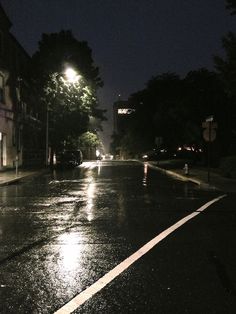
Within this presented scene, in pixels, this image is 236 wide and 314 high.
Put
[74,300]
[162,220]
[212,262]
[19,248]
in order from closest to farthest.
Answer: [74,300], [212,262], [19,248], [162,220]

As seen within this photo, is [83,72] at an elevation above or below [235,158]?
above

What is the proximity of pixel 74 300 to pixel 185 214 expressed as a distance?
26.5 ft

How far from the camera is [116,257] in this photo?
8.35 meters

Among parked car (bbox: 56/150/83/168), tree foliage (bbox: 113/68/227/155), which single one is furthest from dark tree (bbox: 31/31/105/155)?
tree foliage (bbox: 113/68/227/155)

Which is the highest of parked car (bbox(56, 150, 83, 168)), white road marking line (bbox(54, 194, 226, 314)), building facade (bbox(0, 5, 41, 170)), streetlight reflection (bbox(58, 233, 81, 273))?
building facade (bbox(0, 5, 41, 170))

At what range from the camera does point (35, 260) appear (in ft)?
26.8

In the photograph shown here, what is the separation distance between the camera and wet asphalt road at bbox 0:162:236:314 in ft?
19.7

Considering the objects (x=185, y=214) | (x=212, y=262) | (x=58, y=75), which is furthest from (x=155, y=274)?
(x=58, y=75)

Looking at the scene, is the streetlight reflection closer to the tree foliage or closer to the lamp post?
the lamp post

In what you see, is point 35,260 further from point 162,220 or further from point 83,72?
point 83,72

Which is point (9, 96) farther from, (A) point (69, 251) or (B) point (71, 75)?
(A) point (69, 251)

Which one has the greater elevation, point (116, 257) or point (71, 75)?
point (71, 75)

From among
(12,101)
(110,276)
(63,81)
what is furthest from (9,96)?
(110,276)

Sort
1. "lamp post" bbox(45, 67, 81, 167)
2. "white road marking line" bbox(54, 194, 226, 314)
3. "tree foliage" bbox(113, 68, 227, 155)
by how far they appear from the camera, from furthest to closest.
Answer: "tree foliage" bbox(113, 68, 227, 155), "lamp post" bbox(45, 67, 81, 167), "white road marking line" bbox(54, 194, 226, 314)
